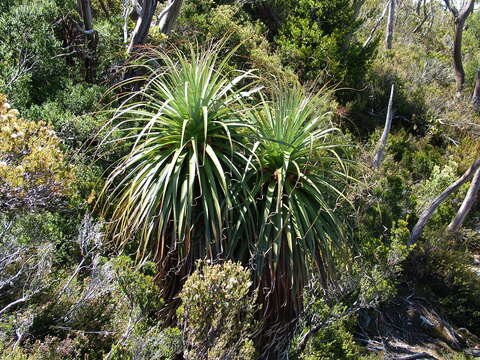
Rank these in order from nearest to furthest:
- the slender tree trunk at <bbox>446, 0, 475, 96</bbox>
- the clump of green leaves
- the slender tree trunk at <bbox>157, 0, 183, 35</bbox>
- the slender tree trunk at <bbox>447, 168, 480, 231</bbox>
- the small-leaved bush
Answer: the clump of green leaves < the small-leaved bush < the slender tree trunk at <bbox>157, 0, 183, 35</bbox> < the slender tree trunk at <bbox>447, 168, 480, 231</bbox> < the slender tree trunk at <bbox>446, 0, 475, 96</bbox>

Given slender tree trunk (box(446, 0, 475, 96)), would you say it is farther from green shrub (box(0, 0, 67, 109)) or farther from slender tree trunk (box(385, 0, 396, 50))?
green shrub (box(0, 0, 67, 109))

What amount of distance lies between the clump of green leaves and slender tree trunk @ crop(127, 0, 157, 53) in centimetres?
397

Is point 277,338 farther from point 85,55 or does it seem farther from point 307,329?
point 85,55

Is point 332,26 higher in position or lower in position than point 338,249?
higher

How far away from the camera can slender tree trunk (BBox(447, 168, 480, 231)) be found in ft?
29.4

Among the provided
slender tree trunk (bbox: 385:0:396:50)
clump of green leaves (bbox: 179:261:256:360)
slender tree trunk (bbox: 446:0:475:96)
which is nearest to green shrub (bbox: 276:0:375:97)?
slender tree trunk (bbox: 446:0:475:96)

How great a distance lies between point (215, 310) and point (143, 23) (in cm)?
435

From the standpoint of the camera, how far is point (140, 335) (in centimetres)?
343

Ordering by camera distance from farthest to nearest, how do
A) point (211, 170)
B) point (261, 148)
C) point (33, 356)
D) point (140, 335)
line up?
point (261, 148)
point (211, 170)
point (140, 335)
point (33, 356)

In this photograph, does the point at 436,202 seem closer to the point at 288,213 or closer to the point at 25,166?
the point at 288,213

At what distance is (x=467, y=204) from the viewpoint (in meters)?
9.05

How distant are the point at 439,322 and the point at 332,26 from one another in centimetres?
665

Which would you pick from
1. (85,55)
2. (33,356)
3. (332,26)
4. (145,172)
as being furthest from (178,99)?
(332,26)

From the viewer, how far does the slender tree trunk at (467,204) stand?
8.97m
